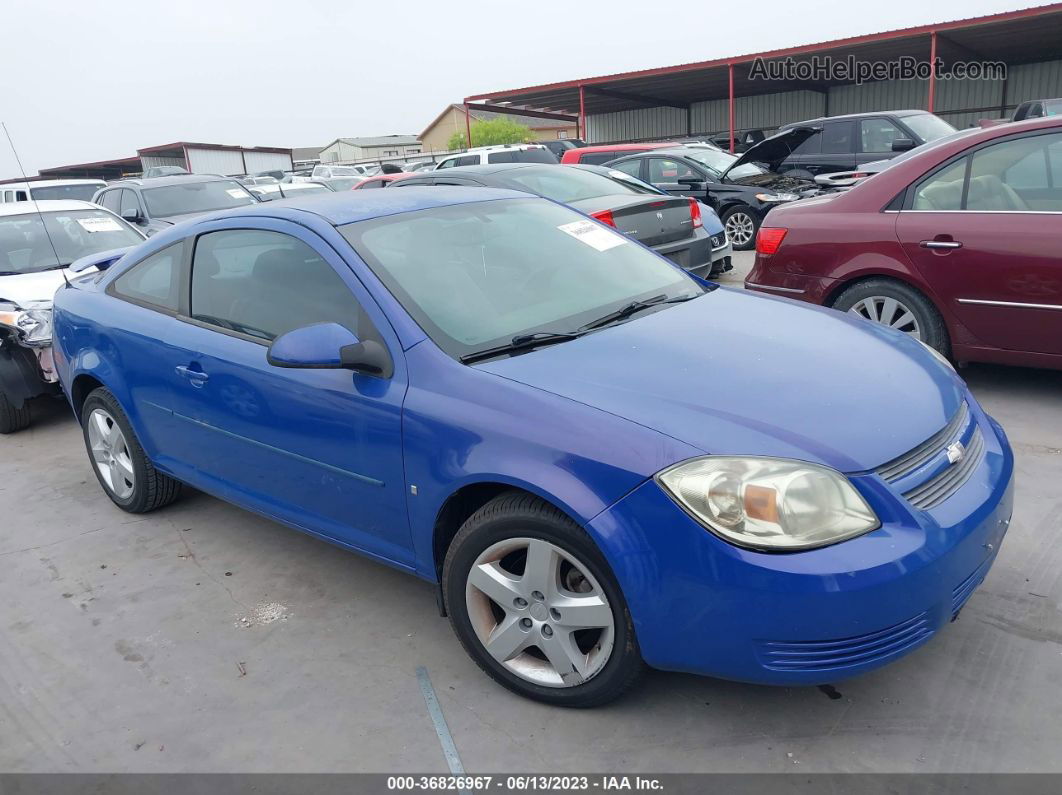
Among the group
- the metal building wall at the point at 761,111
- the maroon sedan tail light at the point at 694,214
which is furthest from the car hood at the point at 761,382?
the metal building wall at the point at 761,111

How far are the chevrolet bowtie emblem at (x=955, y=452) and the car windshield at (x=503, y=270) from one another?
122 cm

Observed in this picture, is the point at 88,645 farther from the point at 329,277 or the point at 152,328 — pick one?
the point at 329,277

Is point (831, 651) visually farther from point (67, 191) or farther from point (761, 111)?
point (761, 111)

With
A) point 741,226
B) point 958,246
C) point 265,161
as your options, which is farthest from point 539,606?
point 265,161

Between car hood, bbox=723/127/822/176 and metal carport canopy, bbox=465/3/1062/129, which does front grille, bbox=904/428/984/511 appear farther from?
metal carport canopy, bbox=465/3/1062/129

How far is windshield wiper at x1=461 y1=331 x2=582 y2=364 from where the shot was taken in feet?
8.95

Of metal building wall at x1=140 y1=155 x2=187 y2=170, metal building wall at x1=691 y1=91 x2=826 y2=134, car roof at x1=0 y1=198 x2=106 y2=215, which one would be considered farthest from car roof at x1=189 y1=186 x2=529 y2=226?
metal building wall at x1=140 y1=155 x2=187 y2=170

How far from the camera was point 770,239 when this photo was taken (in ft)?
18.3

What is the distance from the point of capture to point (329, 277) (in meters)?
3.08

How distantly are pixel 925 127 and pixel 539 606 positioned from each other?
1092 cm

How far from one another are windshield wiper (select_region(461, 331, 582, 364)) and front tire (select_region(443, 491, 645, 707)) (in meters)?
0.47

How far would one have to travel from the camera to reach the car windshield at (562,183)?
7805 millimetres

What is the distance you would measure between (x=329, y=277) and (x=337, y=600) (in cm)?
127
